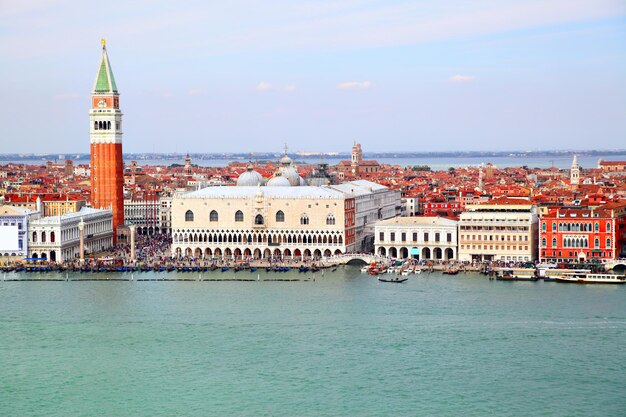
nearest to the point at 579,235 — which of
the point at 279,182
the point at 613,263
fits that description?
the point at 613,263

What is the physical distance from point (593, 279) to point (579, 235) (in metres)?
1.80

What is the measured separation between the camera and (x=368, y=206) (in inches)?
962

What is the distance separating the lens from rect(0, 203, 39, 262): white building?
2212 centimetres

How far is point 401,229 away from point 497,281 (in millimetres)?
2964

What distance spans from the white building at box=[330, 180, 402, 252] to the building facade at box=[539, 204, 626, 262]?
3728 mm

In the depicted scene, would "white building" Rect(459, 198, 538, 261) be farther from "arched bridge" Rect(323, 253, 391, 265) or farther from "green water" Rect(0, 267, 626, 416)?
"green water" Rect(0, 267, 626, 416)

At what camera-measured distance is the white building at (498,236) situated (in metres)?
21.1

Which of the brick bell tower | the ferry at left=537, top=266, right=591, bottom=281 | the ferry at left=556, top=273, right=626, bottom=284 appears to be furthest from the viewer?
the brick bell tower

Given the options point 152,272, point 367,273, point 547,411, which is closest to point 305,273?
point 367,273

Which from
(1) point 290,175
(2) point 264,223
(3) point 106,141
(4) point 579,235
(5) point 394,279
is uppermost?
(3) point 106,141

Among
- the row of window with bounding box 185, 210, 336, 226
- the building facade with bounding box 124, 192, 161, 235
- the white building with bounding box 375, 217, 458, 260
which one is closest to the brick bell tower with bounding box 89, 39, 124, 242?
the row of window with bounding box 185, 210, 336, 226

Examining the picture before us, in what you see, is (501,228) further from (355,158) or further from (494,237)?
(355,158)

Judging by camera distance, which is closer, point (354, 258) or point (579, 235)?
point (579, 235)

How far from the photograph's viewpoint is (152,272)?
21188 millimetres
